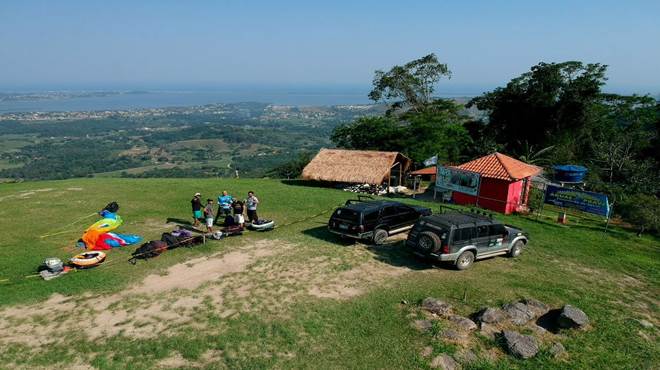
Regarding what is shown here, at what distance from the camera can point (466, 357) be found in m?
9.39

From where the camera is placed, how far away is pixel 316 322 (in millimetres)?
10641

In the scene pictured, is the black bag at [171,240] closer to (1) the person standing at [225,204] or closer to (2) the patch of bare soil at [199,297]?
(2) the patch of bare soil at [199,297]

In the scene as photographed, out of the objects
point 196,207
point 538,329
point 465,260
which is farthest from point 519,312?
point 196,207

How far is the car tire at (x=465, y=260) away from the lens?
14.0 m

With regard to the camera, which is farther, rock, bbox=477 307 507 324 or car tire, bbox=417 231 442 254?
car tire, bbox=417 231 442 254

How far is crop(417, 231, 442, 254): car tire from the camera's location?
13.6 metres

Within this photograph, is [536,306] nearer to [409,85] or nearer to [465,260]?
[465,260]

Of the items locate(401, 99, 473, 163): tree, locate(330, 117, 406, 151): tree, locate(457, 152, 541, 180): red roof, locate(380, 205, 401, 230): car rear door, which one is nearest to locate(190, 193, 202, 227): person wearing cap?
locate(380, 205, 401, 230): car rear door

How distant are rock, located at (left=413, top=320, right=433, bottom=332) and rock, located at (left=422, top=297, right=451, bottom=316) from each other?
0.53 metres

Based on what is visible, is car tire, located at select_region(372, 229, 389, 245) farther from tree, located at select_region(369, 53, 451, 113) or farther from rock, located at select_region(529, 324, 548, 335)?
tree, located at select_region(369, 53, 451, 113)

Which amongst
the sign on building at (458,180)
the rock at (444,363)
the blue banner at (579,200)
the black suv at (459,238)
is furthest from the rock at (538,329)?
the sign on building at (458,180)

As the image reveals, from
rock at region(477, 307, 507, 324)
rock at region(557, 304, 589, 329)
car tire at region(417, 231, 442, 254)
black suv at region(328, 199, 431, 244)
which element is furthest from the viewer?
black suv at region(328, 199, 431, 244)

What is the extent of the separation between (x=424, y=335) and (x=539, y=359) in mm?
2654

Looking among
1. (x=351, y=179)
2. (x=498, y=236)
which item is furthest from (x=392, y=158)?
(x=498, y=236)
